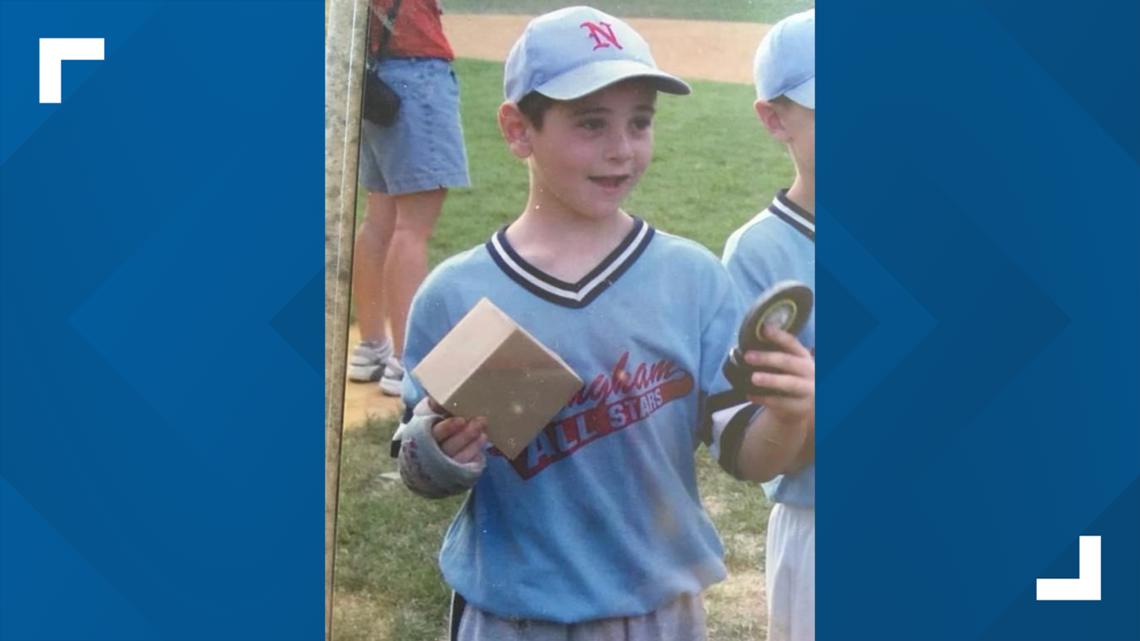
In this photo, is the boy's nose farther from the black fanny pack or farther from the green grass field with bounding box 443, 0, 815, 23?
the black fanny pack

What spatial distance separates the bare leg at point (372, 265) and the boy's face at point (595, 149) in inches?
10.6

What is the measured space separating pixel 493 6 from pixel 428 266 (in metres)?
0.46

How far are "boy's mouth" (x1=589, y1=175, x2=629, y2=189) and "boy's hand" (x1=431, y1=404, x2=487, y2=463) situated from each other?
17.9 inches

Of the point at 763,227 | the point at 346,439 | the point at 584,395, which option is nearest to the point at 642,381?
the point at 584,395

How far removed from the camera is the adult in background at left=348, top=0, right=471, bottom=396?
109 inches

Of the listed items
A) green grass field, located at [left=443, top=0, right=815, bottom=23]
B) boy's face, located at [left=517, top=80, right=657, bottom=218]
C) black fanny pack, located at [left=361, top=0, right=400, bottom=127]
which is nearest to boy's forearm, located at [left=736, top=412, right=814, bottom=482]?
boy's face, located at [left=517, top=80, right=657, bottom=218]

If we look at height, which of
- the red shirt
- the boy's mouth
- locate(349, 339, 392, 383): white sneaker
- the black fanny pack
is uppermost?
the red shirt

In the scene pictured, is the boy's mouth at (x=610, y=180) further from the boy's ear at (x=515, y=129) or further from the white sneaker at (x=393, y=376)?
the white sneaker at (x=393, y=376)

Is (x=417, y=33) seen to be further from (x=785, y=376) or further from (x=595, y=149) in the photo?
(x=785, y=376)

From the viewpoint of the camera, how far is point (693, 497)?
9.23ft

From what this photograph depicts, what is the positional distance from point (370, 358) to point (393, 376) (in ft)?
0.17

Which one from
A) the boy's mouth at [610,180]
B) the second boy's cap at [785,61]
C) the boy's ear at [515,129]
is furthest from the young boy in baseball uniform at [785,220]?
the boy's ear at [515,129]

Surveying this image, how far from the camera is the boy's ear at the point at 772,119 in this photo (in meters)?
2.79

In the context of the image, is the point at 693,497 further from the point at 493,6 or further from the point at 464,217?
the point at 493,6
